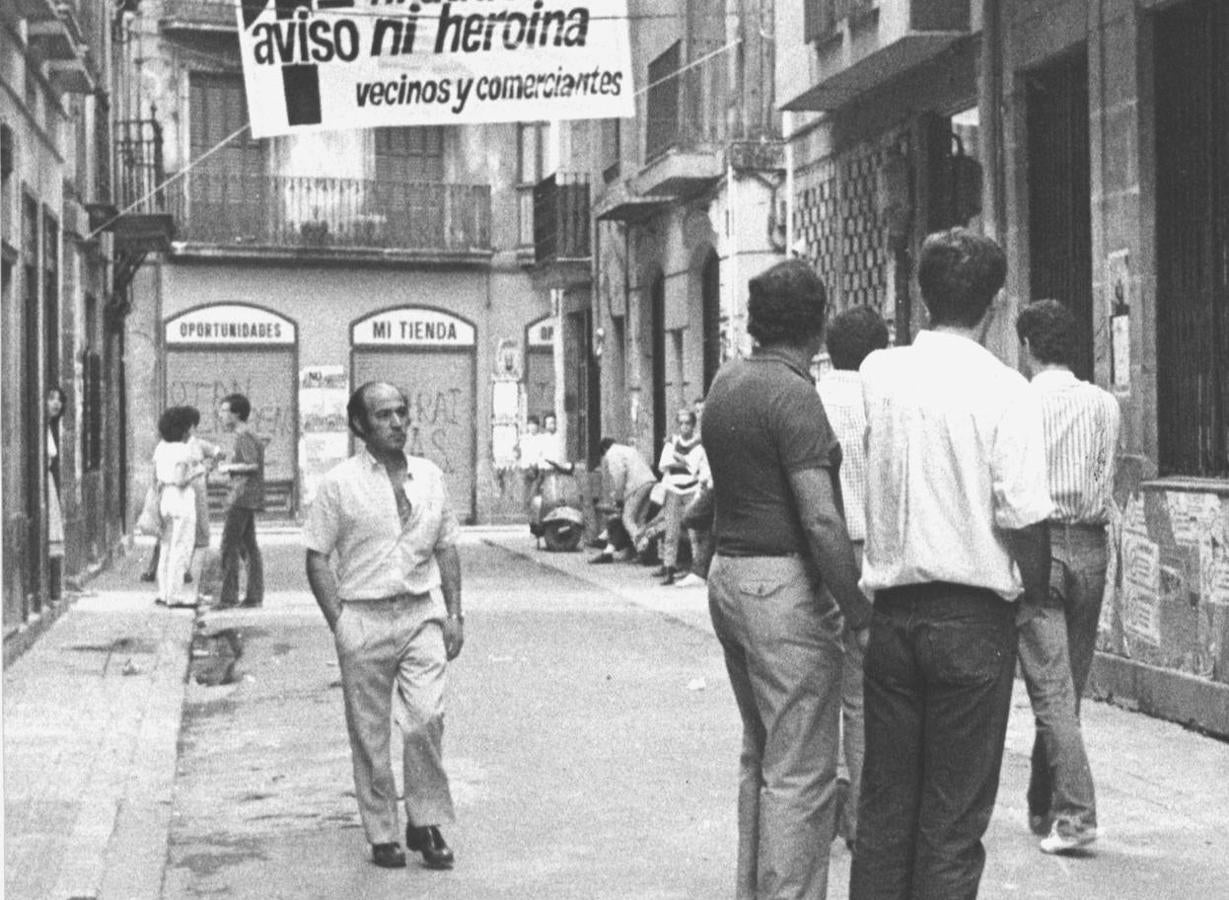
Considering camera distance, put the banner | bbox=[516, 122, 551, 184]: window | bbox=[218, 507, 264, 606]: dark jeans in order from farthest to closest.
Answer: bbox=[516, 122, 551, 184]: window → bbox=[218, 507, 264, 606]: dark jeans → the banner

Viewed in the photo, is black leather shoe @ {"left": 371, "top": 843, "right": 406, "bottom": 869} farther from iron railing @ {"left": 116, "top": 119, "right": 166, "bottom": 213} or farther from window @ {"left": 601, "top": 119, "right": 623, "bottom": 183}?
window @ {"left": 601, "top": 119, "right": 623, "bottom": 183}

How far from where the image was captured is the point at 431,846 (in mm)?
7543

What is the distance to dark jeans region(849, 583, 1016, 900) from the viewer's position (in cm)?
537

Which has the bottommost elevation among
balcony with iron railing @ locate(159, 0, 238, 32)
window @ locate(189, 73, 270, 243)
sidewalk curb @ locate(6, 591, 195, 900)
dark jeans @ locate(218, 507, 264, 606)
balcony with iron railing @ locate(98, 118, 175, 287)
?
sidewalk curb @ locate(6, 591, 195, 900)

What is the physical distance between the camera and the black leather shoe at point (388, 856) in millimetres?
7516

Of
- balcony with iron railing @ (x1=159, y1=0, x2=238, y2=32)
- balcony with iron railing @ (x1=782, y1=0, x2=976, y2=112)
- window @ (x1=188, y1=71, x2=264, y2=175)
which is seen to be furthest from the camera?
window @ (x1=188, y1=71, x2=264, y2=175)

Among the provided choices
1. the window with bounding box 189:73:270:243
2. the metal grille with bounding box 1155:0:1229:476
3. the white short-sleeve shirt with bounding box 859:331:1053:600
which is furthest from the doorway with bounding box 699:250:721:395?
the white short-sleeve shirt with bounding box 859:331:1053:600

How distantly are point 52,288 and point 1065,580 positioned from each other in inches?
510

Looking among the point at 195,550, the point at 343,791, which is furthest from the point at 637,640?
the point at 343,791

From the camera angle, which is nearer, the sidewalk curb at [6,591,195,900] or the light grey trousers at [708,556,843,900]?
the light grey trousers at [708,556,843,900]

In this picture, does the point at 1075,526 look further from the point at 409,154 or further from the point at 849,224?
the point at 409,154

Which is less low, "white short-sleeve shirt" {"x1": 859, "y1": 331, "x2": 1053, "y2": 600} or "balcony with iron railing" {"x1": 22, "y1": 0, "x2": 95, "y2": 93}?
"balcony with iron railing" {"x1": 22, "y1": 0, "x2": 95, "y2": 93}

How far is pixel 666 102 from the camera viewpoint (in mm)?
26312

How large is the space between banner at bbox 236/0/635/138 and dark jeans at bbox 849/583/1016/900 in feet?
33.8
